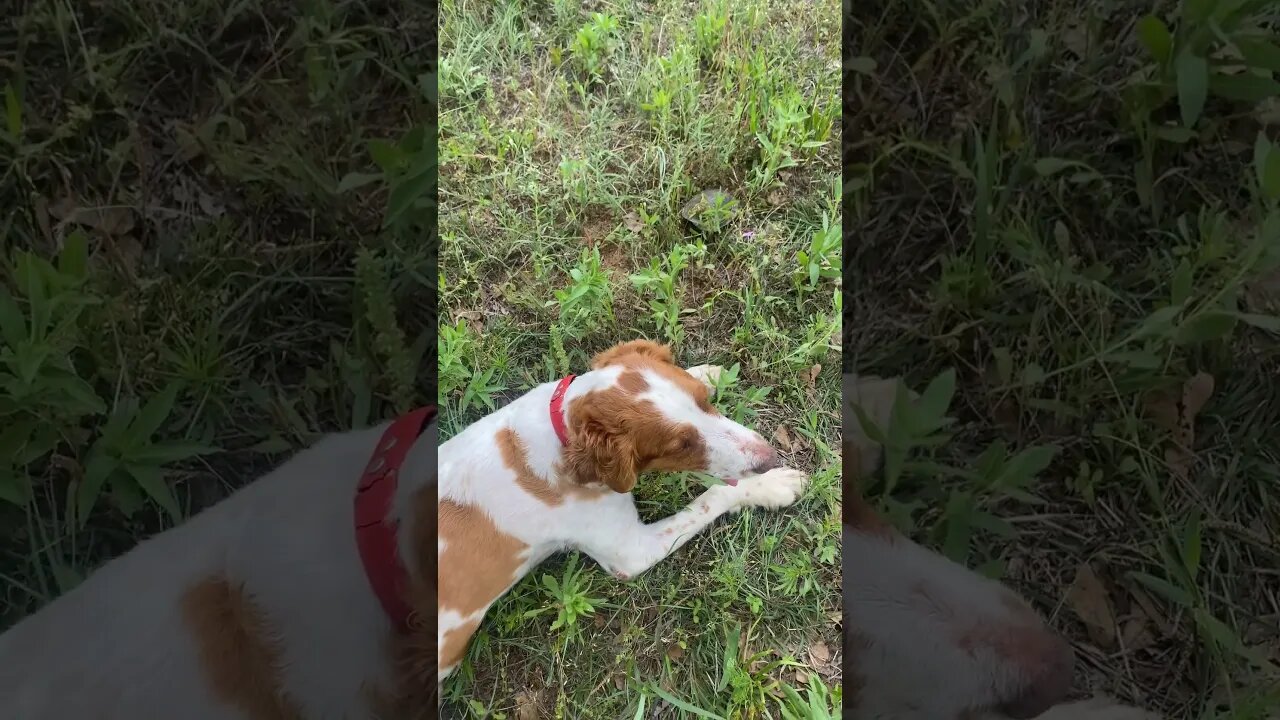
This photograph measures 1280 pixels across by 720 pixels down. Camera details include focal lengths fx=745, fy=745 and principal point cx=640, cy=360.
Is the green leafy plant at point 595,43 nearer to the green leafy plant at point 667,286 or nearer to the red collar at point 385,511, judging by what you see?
the green leafy plant at point 667,286

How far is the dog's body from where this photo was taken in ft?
4.85

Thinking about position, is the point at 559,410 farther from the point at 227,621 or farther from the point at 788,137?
→ the point at 788,137

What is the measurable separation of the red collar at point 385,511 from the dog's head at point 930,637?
96 centimetres

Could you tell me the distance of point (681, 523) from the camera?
86.6 inches

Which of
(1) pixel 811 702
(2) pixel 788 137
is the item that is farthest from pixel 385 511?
(2) pixel 788 137

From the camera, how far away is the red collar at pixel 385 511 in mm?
1623

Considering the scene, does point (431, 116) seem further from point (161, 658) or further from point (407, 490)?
point (161, 658)

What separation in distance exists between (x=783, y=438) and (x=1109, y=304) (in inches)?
42.2

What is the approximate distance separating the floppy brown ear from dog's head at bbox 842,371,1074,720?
0.66 m

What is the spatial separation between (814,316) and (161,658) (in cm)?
→ 183

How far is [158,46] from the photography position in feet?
4.70

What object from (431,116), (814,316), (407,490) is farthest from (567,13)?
(407,490)

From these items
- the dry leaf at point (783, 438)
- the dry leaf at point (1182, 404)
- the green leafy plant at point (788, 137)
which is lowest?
the dry leaf at point (783, 438)

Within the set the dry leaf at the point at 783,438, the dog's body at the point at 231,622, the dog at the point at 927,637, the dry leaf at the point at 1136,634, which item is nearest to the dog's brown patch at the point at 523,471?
the dog's body at the point at 231,622
